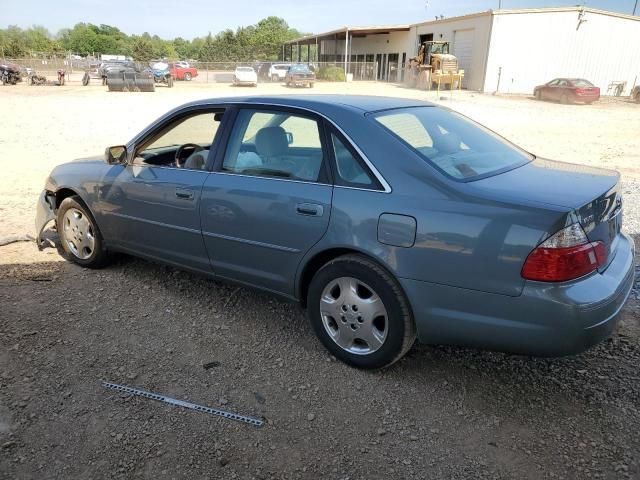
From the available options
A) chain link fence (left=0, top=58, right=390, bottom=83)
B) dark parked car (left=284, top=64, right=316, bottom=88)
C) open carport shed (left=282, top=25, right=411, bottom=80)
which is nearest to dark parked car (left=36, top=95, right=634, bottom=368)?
dark parked car (left=284, top=64, right=316, bottom=88)

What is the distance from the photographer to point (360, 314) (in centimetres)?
309

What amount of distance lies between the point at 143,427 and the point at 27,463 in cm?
54

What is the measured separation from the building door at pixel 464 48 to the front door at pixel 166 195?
3393 cm

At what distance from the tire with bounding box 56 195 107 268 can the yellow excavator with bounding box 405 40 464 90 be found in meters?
29.2

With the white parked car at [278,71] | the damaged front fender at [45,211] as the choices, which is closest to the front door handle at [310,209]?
the damaged front fender at [45,211]

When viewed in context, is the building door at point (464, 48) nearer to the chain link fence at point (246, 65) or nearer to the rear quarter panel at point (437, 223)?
the chain link fence at point (246, 65)

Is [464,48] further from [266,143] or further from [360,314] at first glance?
[360,314]

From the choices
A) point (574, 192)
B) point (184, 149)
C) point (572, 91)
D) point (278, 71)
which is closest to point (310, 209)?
point (574, 192)

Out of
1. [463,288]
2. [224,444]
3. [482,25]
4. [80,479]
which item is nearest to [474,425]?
[463,288]

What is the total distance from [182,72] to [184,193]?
45399 millimetres

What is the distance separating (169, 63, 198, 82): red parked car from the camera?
45.4m

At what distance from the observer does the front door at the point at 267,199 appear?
320 centimetres

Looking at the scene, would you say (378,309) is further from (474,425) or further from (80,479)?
(80,479)

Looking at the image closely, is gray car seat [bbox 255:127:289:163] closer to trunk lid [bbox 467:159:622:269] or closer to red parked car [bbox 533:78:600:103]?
trunk lid [bbox 467:159:622:269]
